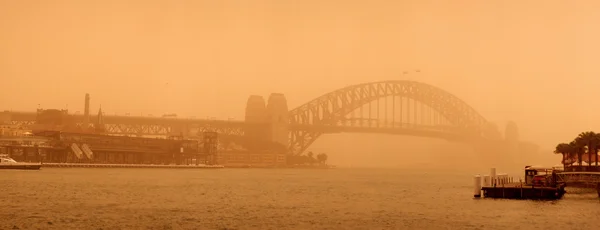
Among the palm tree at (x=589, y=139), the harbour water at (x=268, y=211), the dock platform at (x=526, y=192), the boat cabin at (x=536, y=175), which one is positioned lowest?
the harbour water at (x=268, y=211)

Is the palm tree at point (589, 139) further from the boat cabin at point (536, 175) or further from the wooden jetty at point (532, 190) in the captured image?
the wooden jetty at point (532, 190)

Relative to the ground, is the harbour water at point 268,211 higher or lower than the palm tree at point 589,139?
lower

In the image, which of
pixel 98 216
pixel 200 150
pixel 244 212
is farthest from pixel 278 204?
pixel 200 150

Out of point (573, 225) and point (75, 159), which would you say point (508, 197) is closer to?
point (573, 225)

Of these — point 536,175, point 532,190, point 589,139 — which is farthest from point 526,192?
point 589,139

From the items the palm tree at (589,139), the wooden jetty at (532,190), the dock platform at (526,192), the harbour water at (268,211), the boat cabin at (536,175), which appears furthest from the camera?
the palm tree at (589,139)

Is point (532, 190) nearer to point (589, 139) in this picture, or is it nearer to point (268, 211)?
point (589, 139)

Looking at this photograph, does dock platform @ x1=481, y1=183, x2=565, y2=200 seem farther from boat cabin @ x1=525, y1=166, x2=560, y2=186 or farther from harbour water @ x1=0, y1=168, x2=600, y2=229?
boat cabin @ x1=525, y1=166, x2=560, y2=186

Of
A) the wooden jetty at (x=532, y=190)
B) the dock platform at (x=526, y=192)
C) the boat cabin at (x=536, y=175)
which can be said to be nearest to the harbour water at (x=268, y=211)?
the dock platform at (x=526, y=192)

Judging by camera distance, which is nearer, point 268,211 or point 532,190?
point 268,211

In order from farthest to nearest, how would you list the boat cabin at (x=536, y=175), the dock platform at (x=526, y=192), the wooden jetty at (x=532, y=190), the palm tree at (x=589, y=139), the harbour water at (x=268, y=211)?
the palm tree at (x=589, y=139), the boat cabin at (x=536, y=175), the wooden jetty at (x=532, y=190), the dock platform at (x=526, y=192), the harbour water at (x=268, y=211)

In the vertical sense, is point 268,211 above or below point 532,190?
below
